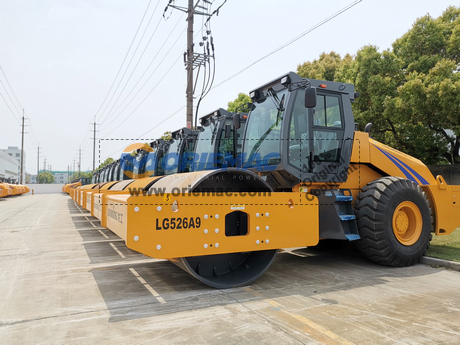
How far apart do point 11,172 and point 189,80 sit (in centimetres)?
12697

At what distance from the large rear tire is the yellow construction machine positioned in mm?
17

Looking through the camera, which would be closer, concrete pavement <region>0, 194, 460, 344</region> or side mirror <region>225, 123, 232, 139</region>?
concrete pavement <region>0, 194, 460, 344</region>

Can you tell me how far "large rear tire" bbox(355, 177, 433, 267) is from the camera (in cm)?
579

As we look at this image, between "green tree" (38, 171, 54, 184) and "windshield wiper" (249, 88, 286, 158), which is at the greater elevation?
"green tree" (38, 171, 54, 184)

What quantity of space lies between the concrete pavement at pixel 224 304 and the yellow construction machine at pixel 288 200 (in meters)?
0.52

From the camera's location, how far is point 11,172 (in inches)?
4707

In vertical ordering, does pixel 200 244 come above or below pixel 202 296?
above

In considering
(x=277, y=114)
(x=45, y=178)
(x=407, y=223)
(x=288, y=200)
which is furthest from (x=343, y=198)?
(x=45, y=178)

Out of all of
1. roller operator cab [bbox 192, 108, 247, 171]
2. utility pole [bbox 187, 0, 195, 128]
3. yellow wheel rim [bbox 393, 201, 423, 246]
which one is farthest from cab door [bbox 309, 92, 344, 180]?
utility pole [bbox 187, 0, 195, 128]

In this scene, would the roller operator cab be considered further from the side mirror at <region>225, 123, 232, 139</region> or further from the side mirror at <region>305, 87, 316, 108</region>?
the side mirror at <region>305, 87, 316, 108</region>

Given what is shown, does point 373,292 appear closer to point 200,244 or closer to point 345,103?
point 200,244

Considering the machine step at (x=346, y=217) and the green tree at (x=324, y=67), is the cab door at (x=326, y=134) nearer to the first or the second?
the machine step at (x=346, y=217)

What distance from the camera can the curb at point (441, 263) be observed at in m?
5.94

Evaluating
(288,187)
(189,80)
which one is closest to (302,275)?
(288,187)
